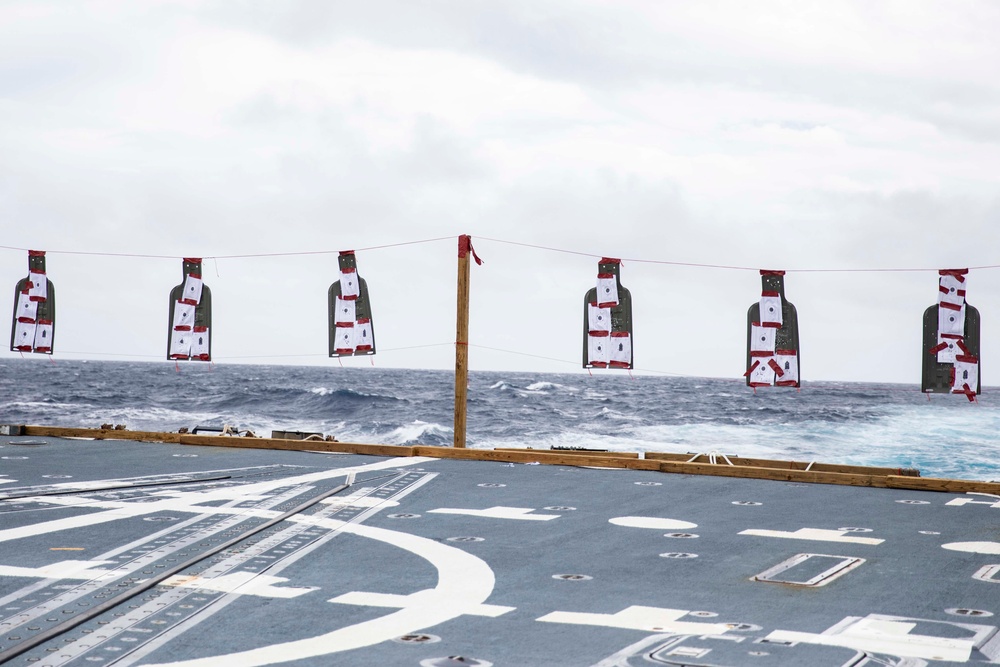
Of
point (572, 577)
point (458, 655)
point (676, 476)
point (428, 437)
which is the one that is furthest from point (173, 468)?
point (428, 437)

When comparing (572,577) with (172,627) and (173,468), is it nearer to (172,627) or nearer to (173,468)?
(172,627)

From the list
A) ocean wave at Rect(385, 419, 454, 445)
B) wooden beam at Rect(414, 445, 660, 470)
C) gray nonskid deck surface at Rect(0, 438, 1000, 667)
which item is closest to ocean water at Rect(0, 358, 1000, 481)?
ocean wave at Rect(385, 419, 454, 445)

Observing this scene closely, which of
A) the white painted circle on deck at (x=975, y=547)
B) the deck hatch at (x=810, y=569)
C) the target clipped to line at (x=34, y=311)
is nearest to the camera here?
the deck hatch at (x=810, y=569)

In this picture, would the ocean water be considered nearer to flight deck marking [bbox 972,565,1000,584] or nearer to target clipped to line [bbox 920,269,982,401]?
target clipped to line [bbox 920,269,982,401]

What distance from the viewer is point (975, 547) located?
323 inches

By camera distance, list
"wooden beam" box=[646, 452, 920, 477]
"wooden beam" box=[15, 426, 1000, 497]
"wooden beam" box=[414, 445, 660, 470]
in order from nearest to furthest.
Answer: "wooden beam" box=[15, 426, 1000, 497] → "wooden beam" box=[646, 452, 920, 477] → "wooden beam" box=[414, 445, 660, 470]

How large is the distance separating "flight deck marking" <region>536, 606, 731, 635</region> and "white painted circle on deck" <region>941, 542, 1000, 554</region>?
10.7ft

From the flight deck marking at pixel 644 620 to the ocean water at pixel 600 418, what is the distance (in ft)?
98.9

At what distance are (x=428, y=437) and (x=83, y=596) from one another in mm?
38571

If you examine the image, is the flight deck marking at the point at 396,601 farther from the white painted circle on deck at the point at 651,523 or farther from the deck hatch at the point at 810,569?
the white painted circle on deck at the point at 651,523

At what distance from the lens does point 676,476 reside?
42.0 feet

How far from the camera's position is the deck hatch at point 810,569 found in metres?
6.94

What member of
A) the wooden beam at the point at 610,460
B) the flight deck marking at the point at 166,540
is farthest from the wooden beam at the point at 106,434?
the flight deck marking at the point at 166,540

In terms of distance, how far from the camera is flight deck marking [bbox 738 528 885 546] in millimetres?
8484
